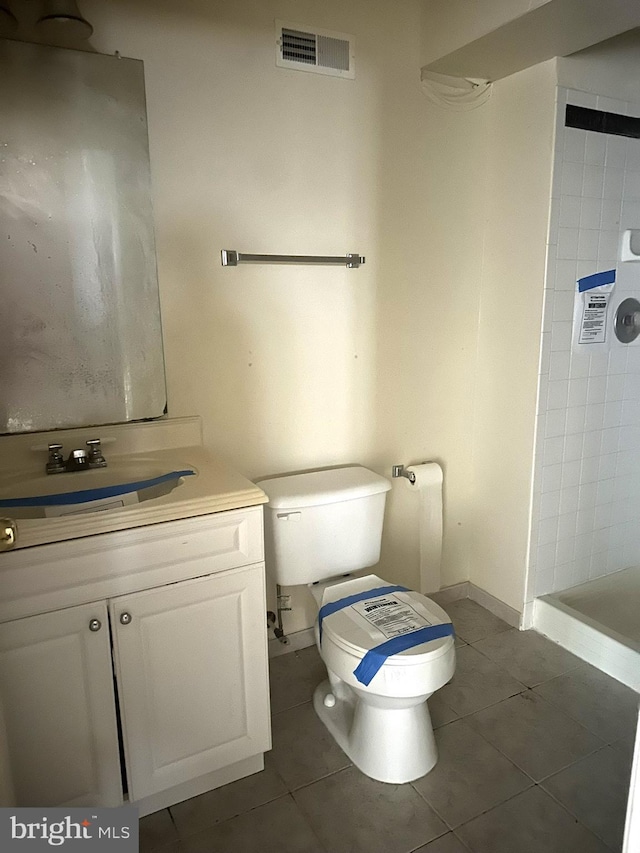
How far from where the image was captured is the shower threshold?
6.88 feet

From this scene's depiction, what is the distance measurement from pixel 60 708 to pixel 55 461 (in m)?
0.63

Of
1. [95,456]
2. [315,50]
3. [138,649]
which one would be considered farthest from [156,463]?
[315,50]

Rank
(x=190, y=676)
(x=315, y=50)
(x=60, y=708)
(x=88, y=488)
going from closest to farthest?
(x=60, y=708) → (x=190, y=676) → (x=88, y=488) → (x=315, y=50)

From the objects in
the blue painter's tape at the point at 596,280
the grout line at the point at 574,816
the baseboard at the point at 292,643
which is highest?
the blue painter's tape at the point at 596,280

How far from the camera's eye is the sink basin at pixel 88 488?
1.53 metres

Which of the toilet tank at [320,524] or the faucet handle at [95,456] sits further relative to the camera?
the toilet tank at [320,524]

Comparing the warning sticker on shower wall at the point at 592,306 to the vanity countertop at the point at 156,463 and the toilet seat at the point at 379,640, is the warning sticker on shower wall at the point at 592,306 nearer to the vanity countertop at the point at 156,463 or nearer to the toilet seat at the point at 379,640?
the toilet seat at the point at 379,640

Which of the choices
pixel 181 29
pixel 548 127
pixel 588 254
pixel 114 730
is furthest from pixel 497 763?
pixel 181 29

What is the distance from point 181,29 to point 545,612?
2298 mm

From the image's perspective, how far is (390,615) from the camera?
1.74m

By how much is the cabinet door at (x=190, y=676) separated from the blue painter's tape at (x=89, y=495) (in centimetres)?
31

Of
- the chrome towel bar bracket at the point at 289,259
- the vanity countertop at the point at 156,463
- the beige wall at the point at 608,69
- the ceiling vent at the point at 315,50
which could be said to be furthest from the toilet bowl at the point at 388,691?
the beige wall at the point at 608,69

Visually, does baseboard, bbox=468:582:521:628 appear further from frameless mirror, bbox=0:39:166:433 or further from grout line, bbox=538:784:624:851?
frameless mirror, bbox=0:39:166:433

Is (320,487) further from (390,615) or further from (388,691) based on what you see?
(388,691)
